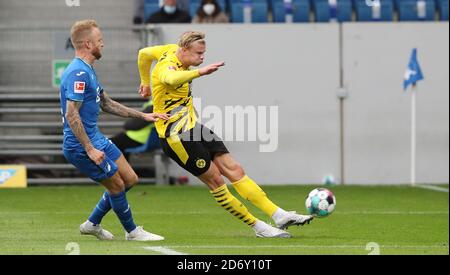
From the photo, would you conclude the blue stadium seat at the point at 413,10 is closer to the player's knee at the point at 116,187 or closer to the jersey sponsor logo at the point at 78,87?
the player's knee at the point at 116,187

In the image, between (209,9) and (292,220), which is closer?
(292,220)

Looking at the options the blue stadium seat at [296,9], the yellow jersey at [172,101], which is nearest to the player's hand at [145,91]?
the yellow jersey at [172,101]

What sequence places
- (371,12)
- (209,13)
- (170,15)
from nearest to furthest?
(209,13) < (170,15) < (371,12)

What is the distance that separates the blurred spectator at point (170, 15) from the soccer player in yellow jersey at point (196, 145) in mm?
8584

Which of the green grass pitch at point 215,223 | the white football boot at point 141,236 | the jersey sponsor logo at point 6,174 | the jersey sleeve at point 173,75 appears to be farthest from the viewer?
the jersey sponsor logo at point 6,174

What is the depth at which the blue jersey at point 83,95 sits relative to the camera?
10891 millimetres

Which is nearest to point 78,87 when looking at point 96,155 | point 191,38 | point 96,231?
point 96,155

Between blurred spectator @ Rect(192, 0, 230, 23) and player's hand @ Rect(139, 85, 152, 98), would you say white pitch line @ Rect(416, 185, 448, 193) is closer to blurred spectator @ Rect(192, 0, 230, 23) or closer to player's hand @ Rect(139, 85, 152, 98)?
blurred spectator @ Rect(192, 0, 230, 23)

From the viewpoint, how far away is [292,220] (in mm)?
11812

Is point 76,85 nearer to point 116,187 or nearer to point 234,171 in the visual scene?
point 116,187

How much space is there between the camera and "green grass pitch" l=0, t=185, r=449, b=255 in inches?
421

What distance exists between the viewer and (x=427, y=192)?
Result: 18.8m

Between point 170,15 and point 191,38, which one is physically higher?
point 170,15

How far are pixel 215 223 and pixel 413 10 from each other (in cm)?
952
